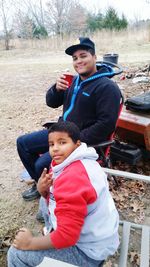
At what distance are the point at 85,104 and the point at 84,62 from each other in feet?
1.26

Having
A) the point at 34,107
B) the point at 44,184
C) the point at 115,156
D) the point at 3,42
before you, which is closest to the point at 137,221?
the point at 115,156

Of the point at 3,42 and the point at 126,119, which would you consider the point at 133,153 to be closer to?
the point at 126,119

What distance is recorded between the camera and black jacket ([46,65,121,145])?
101 inches

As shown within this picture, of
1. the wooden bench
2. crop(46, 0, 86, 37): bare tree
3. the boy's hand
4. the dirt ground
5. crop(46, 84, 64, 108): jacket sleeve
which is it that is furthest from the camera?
crop(46, 0, 86, 37): bare tree

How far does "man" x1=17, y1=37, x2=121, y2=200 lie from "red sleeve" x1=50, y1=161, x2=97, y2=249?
102 cm

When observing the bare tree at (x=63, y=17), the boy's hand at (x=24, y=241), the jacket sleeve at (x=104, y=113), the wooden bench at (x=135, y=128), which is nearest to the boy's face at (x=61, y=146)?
the boy's hand at (x=24, y=241)

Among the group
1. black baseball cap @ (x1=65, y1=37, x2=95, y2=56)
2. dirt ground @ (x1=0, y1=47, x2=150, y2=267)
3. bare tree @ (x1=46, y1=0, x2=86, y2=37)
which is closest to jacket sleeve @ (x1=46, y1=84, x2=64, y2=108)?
black baseball cap @ (x1=65, y1=37, x2=95, y2=56)

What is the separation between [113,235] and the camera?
1.71 metres

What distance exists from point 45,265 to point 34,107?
5126mm

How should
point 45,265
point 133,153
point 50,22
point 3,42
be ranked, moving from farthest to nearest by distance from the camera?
point 50,22, point 3,42, point 133,153, point 45,265

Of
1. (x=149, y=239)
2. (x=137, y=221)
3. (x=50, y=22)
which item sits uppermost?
(x=50, y=22)

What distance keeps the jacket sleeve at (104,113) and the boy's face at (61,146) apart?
0.78m

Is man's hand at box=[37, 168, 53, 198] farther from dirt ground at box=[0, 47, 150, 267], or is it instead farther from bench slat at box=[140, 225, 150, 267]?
dirt ground at box=[0, 47, 150, 267]

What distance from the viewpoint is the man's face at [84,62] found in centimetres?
272
